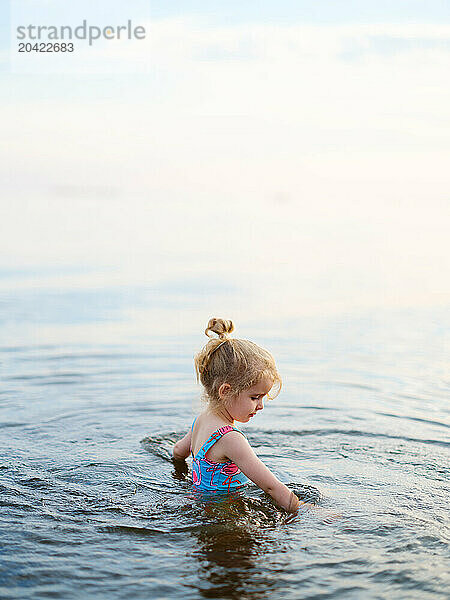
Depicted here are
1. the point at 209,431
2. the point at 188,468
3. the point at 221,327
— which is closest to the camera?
the point at 221,327

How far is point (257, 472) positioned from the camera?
465cm

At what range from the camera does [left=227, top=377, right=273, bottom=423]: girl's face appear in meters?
4.79

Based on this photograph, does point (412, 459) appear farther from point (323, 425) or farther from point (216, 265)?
point (216, 265)

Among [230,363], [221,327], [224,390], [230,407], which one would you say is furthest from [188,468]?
[221,327]

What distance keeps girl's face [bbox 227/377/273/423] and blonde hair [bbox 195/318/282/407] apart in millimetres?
32

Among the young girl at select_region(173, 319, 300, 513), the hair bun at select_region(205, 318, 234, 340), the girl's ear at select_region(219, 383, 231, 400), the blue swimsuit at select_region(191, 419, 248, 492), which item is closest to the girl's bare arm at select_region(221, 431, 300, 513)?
the young girl at select_region(173, 319, 300, 513)

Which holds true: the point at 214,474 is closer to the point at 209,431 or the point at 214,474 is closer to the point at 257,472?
the point at 209,431

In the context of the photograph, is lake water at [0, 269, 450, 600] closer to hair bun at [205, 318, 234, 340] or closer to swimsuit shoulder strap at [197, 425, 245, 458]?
swimsuit shoulder strap at [197, 425, 245, 458]

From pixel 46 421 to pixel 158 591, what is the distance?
11.1 ft

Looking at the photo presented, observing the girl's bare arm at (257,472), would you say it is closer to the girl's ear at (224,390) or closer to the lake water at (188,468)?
the lake water at (188,468)

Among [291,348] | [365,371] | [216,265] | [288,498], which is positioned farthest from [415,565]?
[216,265]

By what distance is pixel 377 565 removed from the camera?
156 inches

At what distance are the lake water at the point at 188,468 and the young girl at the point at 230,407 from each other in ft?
0.53

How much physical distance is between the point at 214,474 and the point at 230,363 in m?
0.78
